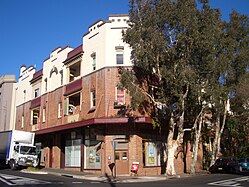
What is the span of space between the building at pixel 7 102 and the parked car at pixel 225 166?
27.8 metres

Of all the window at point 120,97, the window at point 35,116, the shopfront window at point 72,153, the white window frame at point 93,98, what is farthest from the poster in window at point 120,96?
the window at point 35,116

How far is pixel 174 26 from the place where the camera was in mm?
21500

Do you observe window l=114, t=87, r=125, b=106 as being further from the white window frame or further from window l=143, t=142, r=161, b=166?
window l=143, t=142, r=161, b=166

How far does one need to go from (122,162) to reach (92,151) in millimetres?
3133

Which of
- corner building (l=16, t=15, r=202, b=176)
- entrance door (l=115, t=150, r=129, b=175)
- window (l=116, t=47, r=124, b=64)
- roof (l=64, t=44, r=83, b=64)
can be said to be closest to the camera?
entrance door (l=115, t=150, r=129, b=175)

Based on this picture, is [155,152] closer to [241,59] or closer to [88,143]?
[88,143]

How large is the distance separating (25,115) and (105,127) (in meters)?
18.0

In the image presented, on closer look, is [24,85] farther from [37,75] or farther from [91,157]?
[91,157]

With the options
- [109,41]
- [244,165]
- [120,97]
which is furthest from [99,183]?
[244,165]

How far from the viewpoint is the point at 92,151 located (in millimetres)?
26203

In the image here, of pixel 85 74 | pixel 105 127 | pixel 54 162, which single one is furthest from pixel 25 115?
pixel 105 127

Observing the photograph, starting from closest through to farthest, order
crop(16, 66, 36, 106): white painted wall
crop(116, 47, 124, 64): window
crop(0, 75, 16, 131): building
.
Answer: crop(116, 47, 124, 64): window, crop(16, 66, 36, 106): white painted wall, crop(0, 75, 16, 131): building

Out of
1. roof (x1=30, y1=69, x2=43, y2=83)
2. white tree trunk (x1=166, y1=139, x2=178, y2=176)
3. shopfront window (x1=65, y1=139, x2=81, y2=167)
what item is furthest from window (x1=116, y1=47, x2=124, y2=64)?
roof (x1=30, y1=69, x2=43, y2=83)

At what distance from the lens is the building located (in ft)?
141
